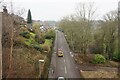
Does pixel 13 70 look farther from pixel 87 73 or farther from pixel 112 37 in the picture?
pixel 112 37

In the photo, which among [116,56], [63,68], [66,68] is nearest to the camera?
[63,68]

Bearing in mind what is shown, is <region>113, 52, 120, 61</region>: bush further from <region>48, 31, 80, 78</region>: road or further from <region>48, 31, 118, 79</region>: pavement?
<region>48, 31, 80, 78</region>: road

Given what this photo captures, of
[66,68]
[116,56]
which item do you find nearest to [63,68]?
[66,68]

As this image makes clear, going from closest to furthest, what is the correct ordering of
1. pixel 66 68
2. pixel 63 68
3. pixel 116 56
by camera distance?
1. pixel 63 68
2. pixel 66 68
3. pixel 116 56

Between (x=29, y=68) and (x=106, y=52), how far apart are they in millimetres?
17015

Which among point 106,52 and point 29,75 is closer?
point 29,75

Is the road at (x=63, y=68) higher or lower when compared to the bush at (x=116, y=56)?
lower

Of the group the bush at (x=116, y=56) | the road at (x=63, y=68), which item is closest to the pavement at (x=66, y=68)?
the road at (x=63, y=68)

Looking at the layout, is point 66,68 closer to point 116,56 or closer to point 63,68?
point 63,68

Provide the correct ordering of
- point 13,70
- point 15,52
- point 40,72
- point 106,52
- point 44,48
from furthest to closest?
point 106,52 < point 44,48 < point 15,52 < point 40,72 < point 13,70

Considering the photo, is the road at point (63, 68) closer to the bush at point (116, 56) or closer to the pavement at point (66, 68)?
the pavement at point (66, 68)

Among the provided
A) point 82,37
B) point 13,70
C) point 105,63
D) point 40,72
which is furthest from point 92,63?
point 13,70

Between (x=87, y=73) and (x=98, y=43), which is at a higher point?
(x=98, y=43)

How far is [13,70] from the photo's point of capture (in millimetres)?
16344
